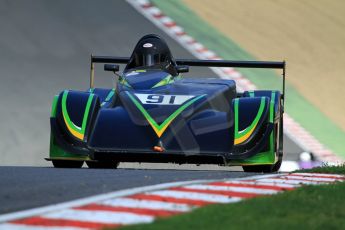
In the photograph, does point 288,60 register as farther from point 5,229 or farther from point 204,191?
point 5,229

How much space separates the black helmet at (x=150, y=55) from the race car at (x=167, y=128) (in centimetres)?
143

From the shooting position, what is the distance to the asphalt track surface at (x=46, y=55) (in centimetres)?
2083

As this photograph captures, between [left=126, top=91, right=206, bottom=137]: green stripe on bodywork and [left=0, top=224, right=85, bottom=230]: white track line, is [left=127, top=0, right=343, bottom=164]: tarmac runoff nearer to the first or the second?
[left=126, top=91, right=206, bottom=137]: green stripe on bodywork

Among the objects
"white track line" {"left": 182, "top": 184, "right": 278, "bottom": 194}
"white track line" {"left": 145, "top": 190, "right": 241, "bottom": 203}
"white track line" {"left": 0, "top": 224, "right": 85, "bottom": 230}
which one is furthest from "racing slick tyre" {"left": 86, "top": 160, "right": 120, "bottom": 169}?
"white track line" {"left": 0, "top": 224, "right": 85, "bottom": 230}

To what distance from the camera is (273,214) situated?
25.7 feet

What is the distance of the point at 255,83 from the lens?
86.0ft

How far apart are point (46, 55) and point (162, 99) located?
41.5 ft

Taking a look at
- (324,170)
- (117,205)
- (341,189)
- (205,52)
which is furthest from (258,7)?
(117,205)

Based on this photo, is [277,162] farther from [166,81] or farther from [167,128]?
[167,128]

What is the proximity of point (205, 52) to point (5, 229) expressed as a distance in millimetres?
20732

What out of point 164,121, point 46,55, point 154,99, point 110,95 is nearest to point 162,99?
point 154,99

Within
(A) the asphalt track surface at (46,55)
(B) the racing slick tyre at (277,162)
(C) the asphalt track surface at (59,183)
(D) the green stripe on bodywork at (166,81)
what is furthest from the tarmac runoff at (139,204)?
(D) the green stripe on bodywork at (166,81)

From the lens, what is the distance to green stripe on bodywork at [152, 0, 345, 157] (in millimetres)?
23500

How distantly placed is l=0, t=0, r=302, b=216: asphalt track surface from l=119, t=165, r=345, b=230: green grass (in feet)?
12.3
